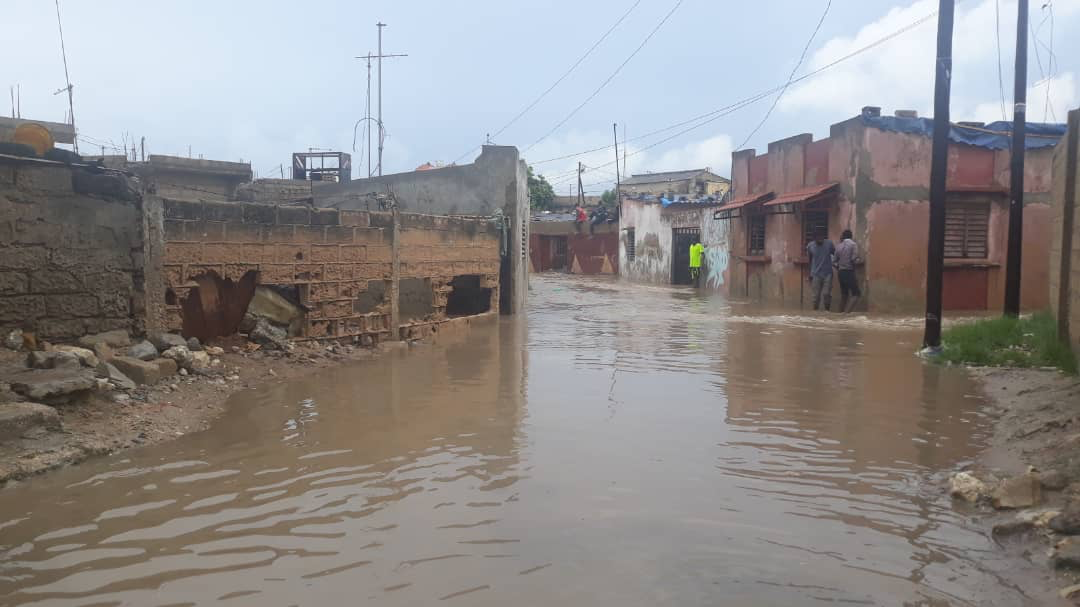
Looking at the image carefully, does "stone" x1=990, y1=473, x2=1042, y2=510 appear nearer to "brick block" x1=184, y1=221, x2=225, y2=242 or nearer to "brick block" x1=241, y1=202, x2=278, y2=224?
"brick block" x1=184, y1=221, x2=225, y2=242

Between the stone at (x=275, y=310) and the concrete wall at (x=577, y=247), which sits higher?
the concrete wall at (x=577, y=247)

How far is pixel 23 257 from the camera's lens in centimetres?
691

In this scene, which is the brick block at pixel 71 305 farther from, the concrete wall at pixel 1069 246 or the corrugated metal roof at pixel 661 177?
the corrugated metal roof at pixel 661 177

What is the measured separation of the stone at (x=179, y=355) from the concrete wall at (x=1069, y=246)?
8.02 meters

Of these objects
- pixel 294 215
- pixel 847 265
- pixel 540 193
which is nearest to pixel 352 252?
pixel 294 215

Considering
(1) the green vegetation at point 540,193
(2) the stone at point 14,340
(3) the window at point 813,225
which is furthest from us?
(1) the green vegetation at point 540,193

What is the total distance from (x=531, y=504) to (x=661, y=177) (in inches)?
2026

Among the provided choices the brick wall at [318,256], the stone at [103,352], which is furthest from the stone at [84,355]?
the brick wall at [318,256]

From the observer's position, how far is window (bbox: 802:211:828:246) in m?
18.5

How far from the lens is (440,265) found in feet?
43.2

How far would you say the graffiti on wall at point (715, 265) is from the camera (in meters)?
25.7

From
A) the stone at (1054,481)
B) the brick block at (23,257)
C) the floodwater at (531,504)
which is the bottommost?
the floodwater at (531,504)

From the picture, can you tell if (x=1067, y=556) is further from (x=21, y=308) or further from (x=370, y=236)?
(x=370, y=236)

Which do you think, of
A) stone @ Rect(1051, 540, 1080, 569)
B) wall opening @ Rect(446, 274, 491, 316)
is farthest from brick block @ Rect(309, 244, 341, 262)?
stone @ Rect(1051, 540, 1080, 569)
